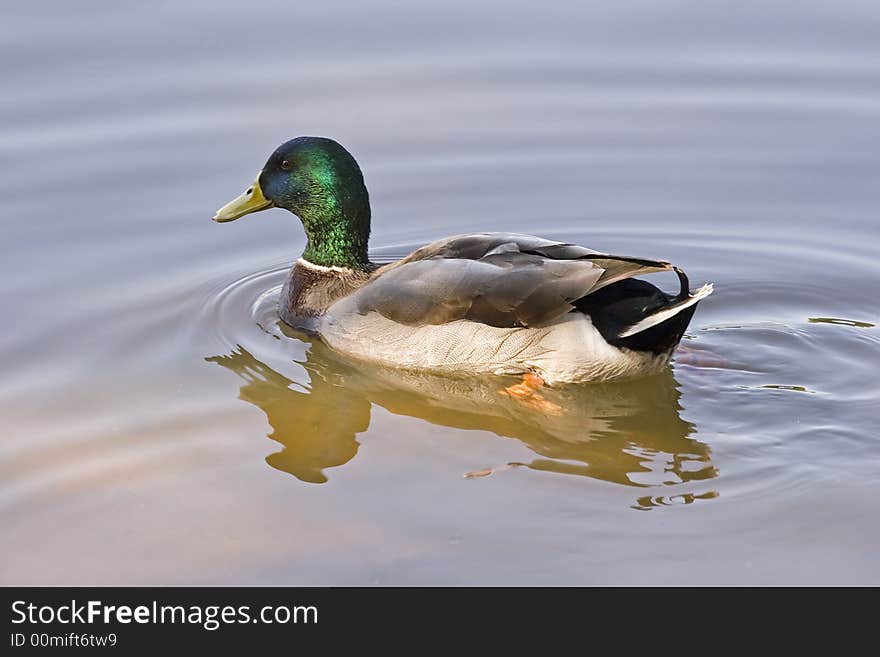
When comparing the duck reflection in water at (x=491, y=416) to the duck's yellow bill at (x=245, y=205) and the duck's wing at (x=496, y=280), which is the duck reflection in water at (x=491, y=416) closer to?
the duck's wing at (x=496, y=280)

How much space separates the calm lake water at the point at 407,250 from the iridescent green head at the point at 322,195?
1.66ft

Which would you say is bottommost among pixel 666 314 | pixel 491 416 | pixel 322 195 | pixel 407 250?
pixel 491 416

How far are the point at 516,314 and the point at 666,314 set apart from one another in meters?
0.75

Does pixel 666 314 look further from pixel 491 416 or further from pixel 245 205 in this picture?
pixel 245 205

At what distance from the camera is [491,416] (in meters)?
7.01

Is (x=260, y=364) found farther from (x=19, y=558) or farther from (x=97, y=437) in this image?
(x=19, y=558)

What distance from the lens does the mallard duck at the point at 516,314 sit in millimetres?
7090

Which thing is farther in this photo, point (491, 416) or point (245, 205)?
point (245, 205)

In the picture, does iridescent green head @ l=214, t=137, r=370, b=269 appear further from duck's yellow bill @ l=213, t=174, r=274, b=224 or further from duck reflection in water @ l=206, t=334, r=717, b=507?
duck reflection in water @ l=206, t=334, r=717, b=507

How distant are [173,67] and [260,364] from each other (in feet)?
12.2

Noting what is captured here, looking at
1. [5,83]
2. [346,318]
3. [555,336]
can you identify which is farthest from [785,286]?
[5,83]

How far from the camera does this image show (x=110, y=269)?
8.54m

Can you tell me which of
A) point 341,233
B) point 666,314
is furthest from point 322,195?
point 666,314

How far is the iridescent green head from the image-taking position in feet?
26.6
